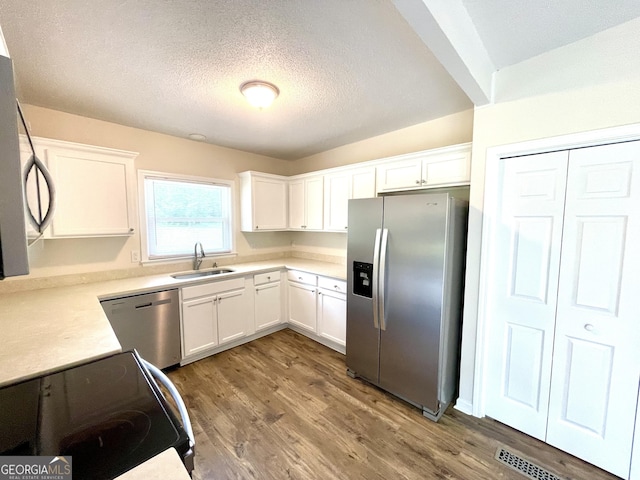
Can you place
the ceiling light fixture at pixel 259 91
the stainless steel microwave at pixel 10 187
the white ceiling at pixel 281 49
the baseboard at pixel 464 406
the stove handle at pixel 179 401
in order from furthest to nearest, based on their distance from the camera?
the baseboard at pixel 464 406 → the ceiling light fixture at pixel 259 91 → the white ceiling at pixel 281 49 → the stove handle at pixel 179 401 → the stainless steel microwave at pixel 10 187

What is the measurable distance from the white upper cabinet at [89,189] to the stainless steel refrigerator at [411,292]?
2.17m

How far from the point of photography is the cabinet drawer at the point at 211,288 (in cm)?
268

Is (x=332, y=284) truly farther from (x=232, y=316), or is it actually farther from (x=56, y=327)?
(x=56, y=327)

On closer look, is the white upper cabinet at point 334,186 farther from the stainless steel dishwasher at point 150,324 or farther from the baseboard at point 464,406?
the baseboard at point 464,406

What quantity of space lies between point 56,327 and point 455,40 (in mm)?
2621

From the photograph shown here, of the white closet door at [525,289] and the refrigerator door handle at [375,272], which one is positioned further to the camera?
the refrigerator door handle at [375,272]

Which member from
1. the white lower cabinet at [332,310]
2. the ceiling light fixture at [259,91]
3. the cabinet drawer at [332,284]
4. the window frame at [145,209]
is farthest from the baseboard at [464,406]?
the window frame at [145,209]

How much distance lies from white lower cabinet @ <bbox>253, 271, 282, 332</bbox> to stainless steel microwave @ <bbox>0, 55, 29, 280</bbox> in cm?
271

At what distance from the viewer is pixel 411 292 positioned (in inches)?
80.8

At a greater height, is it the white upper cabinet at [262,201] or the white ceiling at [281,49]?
the white ceiling at [281,49]

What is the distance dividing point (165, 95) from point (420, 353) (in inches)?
113

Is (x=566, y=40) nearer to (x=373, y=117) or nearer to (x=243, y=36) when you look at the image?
(x=373, y=117)

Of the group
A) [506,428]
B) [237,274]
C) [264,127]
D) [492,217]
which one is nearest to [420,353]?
[506,428]

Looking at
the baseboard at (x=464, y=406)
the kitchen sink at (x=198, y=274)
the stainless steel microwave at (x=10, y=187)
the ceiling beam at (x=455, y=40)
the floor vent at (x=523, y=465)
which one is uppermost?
the ceiling beam at (x=455, y=40)
